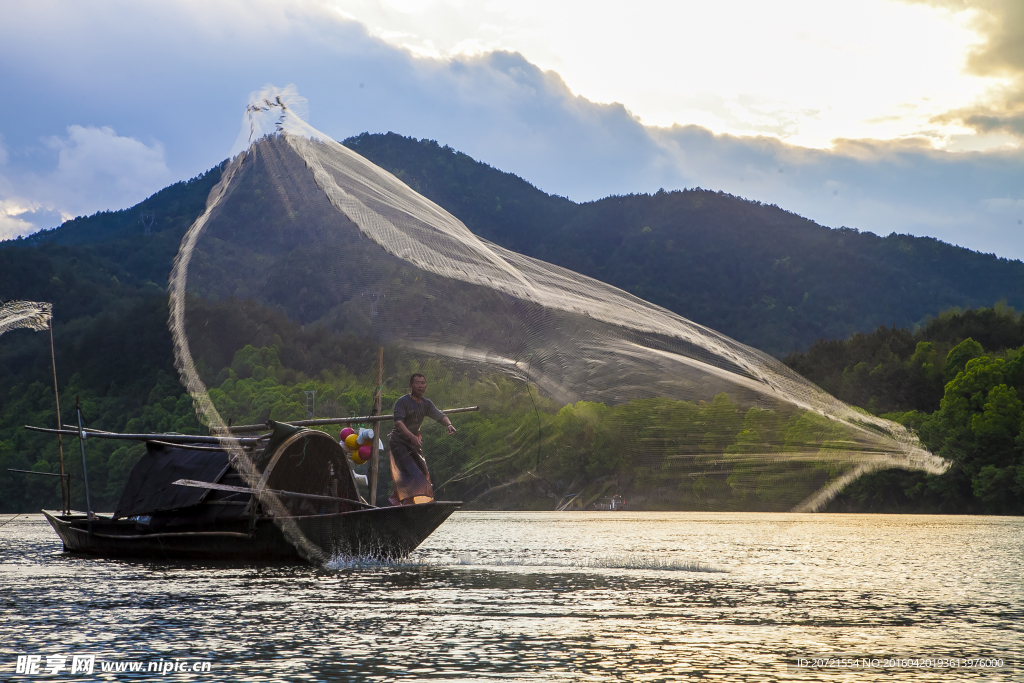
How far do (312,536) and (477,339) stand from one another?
13.8 meters

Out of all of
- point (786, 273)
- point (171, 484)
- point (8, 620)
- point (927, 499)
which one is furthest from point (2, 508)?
point (786, 273)

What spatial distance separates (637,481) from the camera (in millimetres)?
16484

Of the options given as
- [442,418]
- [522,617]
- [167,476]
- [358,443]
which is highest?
[442,418]

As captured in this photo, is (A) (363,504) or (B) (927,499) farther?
(B) (927,499)

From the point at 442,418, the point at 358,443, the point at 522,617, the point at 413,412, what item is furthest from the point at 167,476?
the point at 522,617

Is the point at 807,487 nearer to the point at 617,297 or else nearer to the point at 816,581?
the point at 617,297

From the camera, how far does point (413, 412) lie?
2164 cm

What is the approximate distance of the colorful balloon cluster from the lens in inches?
1047

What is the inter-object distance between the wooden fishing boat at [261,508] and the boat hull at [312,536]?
3cm

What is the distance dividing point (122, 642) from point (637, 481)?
8.40 m

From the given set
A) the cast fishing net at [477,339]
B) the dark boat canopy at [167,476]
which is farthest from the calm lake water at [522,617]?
the cast fishing net at [477,339]

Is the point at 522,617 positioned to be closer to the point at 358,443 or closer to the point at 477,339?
the point at 477,339

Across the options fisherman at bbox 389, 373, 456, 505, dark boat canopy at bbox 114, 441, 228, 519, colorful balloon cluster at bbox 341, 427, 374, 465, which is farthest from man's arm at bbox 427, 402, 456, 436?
dark boat canopy at bbox 114, 441, 228, 519

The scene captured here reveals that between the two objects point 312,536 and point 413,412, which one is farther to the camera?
point 312,536
